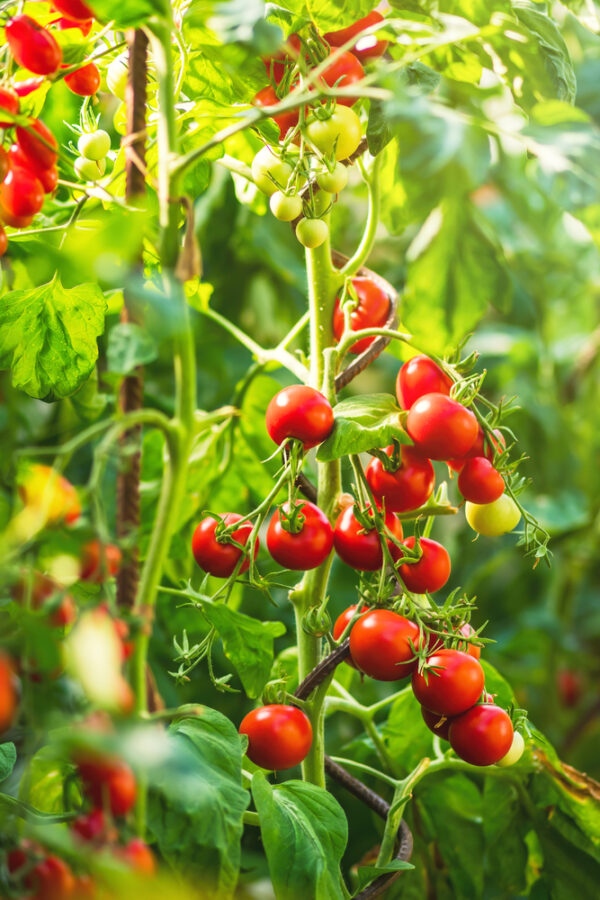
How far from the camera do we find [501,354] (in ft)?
4.48

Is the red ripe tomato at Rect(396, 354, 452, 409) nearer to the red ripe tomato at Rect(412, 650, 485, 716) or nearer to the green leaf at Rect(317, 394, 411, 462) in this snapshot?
the green leaf at Rect(317, 394, 411, 462)

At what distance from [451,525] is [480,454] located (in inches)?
45.4

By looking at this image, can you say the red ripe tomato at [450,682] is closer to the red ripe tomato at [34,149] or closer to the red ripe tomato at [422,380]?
the red ripe tomato at [422,380]

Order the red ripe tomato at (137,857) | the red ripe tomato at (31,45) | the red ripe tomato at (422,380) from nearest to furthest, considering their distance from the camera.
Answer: the red ripe tomato at (137,857)
the red ripe tomato at (31,45)
the red ripe tomato at (422,380)

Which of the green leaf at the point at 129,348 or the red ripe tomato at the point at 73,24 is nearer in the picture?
the green leaf at the point at 129,348

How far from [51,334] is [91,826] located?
293 mm

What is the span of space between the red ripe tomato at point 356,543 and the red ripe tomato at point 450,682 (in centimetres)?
6

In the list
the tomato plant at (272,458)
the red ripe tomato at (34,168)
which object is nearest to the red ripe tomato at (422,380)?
the tomato plant at (272,458)

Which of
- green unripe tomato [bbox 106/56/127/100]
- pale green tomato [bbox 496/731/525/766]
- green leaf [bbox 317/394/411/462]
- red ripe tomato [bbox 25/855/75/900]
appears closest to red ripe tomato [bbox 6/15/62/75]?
green unripe tomato [bbox 106/56/127/100]

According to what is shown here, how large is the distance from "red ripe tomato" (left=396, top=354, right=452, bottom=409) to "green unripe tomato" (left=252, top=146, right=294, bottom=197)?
0.12 metres

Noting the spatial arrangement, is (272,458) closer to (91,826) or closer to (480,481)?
(480,481)

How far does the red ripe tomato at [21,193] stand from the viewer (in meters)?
0.37

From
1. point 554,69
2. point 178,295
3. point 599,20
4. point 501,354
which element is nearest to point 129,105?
point 178,295

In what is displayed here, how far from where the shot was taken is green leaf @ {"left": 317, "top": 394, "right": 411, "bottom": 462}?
42cm
